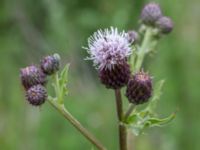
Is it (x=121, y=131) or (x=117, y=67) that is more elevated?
(x=117, y=67)

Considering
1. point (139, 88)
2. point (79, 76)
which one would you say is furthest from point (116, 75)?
point (79, 76)

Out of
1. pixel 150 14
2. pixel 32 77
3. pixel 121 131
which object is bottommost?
pixel 121 131

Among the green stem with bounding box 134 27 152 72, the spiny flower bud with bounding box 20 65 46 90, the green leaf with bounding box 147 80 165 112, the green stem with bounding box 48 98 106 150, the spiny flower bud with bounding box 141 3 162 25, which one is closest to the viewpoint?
the green stem with bounding box 48 98 106 150

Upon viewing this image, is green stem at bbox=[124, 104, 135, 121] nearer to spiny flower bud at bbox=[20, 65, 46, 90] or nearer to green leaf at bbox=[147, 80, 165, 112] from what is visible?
green leaf at bbox=[147, 80, 165, 112]

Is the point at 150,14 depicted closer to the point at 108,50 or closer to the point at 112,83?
the point at 108,50

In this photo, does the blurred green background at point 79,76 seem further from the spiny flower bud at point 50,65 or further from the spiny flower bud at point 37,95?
the spiny flower bud at point 37,95

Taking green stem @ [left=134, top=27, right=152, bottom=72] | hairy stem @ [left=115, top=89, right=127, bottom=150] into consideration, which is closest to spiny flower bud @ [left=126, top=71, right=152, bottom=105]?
hairy stem @ [left=115, top=89, right=127, bottom=150]
